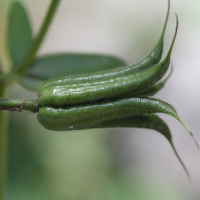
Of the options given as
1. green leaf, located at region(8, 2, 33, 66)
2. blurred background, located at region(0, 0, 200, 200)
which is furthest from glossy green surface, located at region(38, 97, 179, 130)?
blurred background, located at region(0, 0, 200, 200)

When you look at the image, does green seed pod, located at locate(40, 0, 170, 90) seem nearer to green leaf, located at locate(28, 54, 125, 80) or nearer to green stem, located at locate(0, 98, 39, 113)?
green stem, located at locate(0, 98, 39, 113)

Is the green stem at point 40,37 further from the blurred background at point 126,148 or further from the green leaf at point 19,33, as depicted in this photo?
the blurred background at point 126,148

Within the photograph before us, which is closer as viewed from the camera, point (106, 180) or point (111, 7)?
point (106, 180)

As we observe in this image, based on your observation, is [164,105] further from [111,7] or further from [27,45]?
[111,7]

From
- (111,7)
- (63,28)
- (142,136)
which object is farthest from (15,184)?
(111,7)

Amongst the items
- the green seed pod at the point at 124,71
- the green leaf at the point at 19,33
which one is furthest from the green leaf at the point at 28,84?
the green seed pod at the point at 124,71

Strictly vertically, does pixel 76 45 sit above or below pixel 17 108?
below
